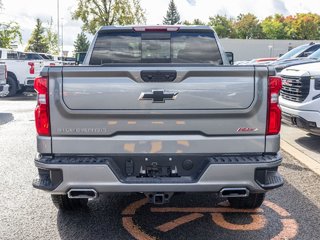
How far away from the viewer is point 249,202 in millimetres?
4184

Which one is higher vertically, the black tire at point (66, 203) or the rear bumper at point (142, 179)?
the rear bumper at point (142, 179)

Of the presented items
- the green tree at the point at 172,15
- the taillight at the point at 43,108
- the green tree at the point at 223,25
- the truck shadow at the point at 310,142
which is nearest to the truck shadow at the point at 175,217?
the taillight at the point at 43,108

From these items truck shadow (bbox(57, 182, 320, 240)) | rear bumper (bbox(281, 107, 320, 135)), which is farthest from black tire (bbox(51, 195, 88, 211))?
rear bumper (bbox(281, 107, 320, 135))

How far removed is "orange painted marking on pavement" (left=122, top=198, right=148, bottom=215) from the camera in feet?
13.8

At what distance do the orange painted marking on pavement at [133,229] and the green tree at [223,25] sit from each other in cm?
8062

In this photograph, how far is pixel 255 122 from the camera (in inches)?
130

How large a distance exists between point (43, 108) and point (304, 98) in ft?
15.7

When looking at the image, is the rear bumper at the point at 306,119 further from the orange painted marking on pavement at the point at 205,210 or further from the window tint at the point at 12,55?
the window tint at the point at 12,55

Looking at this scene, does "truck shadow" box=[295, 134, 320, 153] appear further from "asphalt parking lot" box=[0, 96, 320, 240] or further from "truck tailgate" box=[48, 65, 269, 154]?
"truck tailgate" box=[48, 65, 269, 154]

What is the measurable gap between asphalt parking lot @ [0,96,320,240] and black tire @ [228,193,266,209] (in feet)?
0.24

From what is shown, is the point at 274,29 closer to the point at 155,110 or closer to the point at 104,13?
the point at 104,13

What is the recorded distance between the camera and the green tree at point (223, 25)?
270ft

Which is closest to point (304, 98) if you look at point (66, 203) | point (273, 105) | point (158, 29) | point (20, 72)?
point (158, 29)

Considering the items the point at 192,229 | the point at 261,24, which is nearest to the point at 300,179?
the point at 192,229
